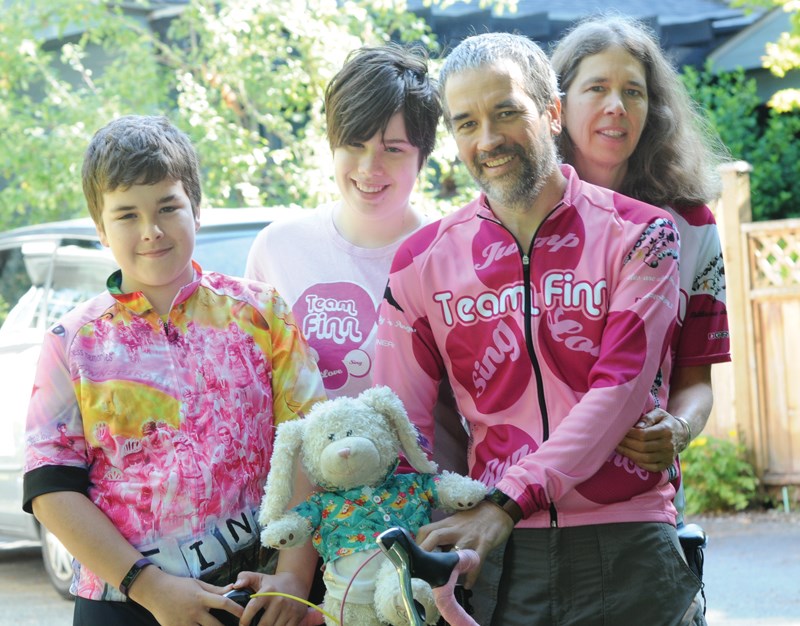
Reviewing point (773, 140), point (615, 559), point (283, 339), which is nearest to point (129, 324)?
point (283, 339)

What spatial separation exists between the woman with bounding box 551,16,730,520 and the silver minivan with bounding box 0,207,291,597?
3019 mm

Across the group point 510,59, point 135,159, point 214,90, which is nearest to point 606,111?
point 510,59

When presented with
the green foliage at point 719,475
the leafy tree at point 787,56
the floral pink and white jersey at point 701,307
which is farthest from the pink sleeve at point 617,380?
the leafy tree at point 787,56

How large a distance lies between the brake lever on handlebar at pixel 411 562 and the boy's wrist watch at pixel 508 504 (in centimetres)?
29

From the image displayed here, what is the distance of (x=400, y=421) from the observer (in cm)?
246

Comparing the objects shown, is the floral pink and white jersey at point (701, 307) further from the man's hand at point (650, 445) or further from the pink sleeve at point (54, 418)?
the pink sleeve at point (54, 418)

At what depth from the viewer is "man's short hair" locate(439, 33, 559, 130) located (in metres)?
2.58

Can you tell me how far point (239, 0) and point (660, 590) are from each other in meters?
7.35

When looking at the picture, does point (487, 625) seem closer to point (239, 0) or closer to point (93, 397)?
point (93, 397)

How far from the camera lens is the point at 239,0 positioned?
886cm

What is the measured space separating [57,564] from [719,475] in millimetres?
4877

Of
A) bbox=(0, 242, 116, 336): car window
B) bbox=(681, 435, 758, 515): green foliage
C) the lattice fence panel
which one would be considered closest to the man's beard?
bbox=(0, 242, 116, 336): car window

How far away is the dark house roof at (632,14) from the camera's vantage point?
11.9 m

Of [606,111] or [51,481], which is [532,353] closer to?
[606,111]
